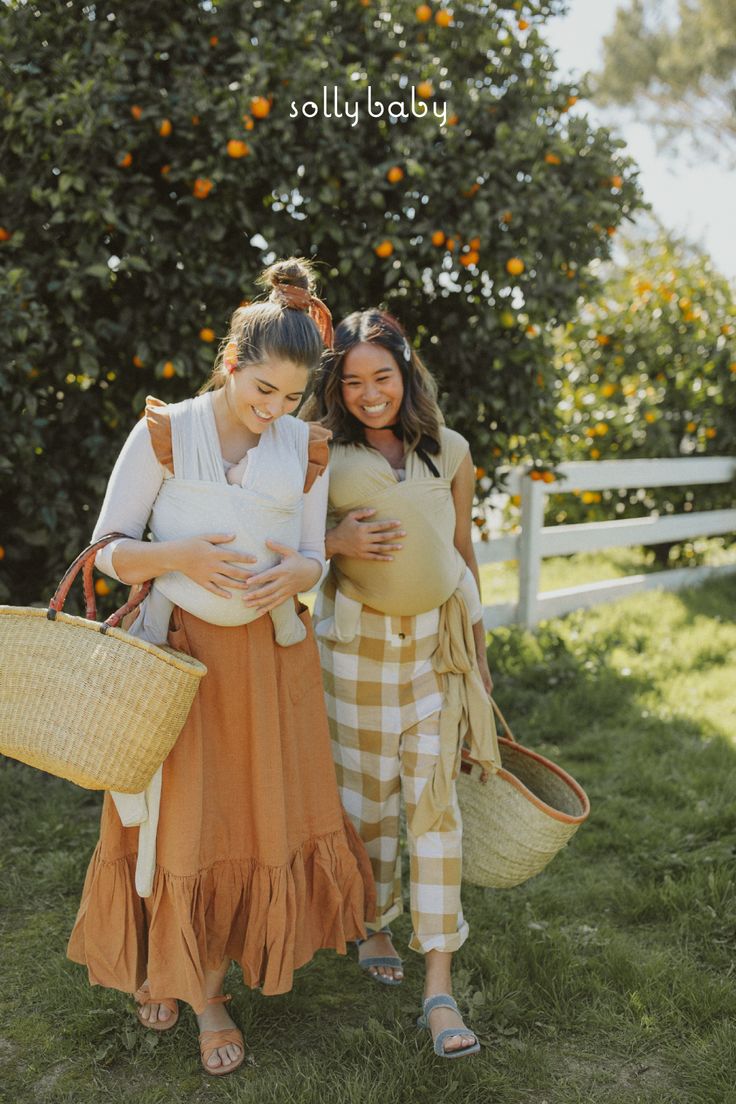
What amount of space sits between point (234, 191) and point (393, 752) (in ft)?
7.03

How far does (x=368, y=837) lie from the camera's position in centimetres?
274

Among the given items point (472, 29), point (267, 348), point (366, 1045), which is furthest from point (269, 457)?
point (472, 29)

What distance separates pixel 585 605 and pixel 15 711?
4744mm

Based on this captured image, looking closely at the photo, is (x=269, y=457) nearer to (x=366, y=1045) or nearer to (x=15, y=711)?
(x=15, y=711)

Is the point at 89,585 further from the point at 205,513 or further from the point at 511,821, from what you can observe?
the point at 511,821

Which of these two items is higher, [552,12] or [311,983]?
[552,12]

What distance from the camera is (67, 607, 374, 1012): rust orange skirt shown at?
89.1 inches

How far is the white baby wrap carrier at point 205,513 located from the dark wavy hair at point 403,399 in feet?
1.19

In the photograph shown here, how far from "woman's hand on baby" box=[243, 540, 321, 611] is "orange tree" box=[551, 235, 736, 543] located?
5327 mm

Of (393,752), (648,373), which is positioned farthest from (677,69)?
(393,752)

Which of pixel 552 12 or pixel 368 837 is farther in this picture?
pixel 552 12

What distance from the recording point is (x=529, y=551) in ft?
18.9

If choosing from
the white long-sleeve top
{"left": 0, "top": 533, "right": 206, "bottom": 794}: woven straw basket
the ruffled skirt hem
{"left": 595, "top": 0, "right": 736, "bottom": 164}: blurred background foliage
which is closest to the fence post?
the ruffled skirt hem

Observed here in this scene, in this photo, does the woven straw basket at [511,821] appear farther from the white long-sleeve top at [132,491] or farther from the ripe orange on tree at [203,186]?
the ripe orange on tree at [203,186]
